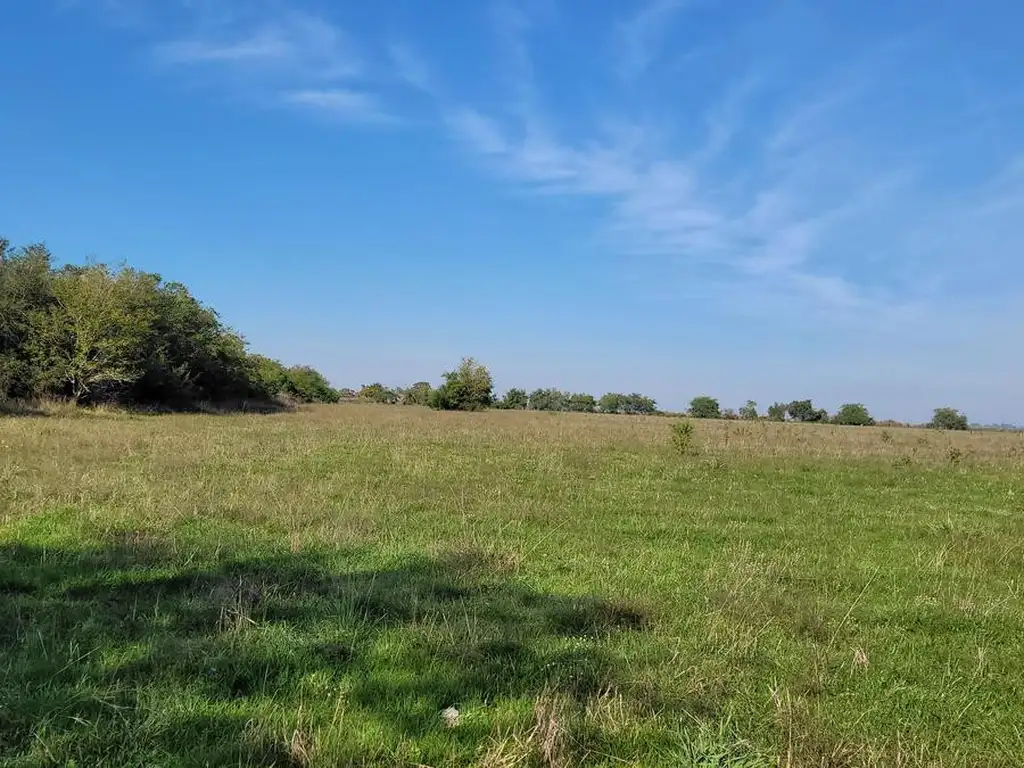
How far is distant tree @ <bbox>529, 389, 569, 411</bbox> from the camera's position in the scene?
3661 inches

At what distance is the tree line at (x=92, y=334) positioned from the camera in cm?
3094

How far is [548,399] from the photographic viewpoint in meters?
95.9

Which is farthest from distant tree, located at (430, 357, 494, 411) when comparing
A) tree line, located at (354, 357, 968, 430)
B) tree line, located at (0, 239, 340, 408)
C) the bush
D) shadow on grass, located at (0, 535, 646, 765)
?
shadow on grass, located at (0, 535, 646, 765)

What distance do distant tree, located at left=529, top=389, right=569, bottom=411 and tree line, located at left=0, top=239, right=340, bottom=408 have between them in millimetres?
56684

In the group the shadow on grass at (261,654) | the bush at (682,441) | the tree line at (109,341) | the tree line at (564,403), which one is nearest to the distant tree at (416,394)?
the tree line at (564,403)

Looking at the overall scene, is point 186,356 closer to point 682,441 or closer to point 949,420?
point 682,441

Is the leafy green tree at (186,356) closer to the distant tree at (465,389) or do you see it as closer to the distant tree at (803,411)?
the distant tree at (465,389)

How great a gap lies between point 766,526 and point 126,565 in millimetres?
8371

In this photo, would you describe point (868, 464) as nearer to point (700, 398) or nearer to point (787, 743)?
point (787, 743)

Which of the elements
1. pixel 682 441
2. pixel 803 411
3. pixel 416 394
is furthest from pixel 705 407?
pixel 682 441

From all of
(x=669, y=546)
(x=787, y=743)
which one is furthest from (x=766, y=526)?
(x=787, y=743)

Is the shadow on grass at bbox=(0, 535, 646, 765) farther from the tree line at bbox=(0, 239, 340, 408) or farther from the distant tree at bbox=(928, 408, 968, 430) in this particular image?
the distant tree at bbox=(928, 408, 968, 430)

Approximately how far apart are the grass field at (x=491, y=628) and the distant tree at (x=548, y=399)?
80.6 m

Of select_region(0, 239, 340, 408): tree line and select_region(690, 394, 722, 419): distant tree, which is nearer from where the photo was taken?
select_region(0, 239, 340, 408): tree line
